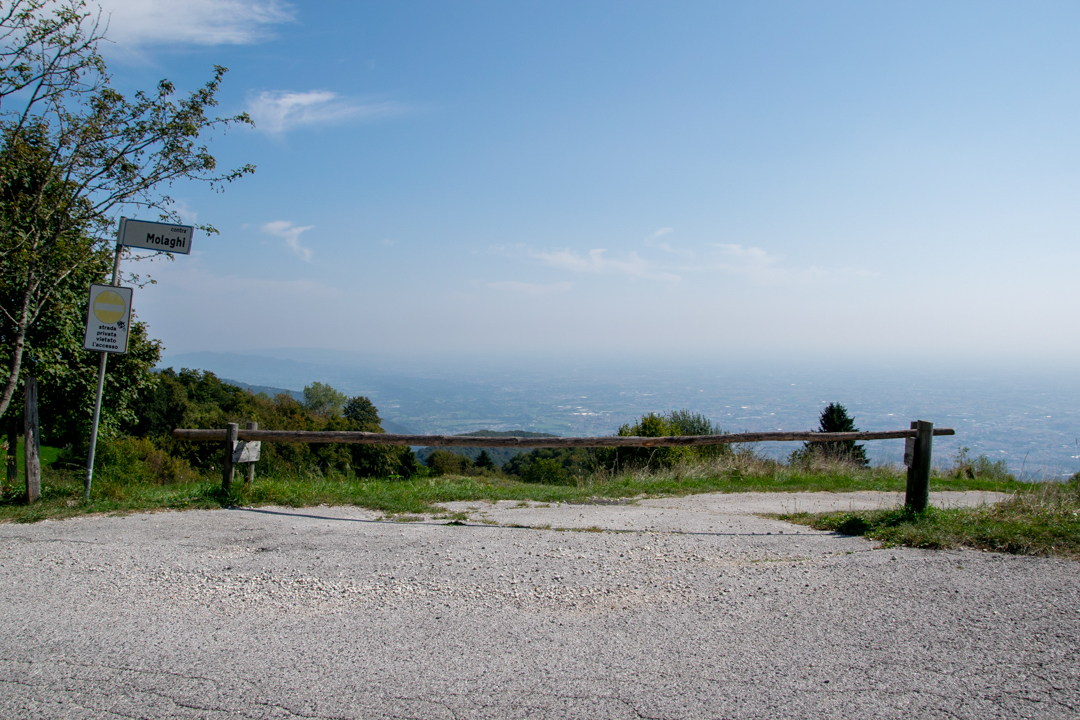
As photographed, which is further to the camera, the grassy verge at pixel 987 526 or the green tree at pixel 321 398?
the green tree at pixel 321 398

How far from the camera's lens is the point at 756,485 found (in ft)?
35.3

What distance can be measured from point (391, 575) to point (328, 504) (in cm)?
313

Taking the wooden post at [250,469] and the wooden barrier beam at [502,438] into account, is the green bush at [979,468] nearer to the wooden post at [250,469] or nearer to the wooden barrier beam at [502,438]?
the wooden barrier beam at [502,438]

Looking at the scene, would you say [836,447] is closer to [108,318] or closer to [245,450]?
[245,450]

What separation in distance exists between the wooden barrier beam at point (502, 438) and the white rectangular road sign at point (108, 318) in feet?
4.37

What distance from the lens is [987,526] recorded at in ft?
18.2

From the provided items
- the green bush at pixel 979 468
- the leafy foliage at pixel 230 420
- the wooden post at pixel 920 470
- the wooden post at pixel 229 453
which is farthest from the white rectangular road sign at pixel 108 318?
the leafy foliage at pixel 230 420

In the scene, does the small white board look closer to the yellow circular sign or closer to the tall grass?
the tall grass

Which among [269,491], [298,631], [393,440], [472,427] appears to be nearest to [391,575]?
[298,631]

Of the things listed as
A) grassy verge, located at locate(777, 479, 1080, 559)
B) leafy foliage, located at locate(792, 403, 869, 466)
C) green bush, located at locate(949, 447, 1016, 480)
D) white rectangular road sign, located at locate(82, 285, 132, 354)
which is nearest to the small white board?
white rectangular road sign, located at locate(82, 285, 132, 354)

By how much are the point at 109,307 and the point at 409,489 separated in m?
4.53

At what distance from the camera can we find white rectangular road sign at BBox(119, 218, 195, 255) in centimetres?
711

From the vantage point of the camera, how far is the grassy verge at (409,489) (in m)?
6.89

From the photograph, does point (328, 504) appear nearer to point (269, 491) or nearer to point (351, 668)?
point (269, 491)
